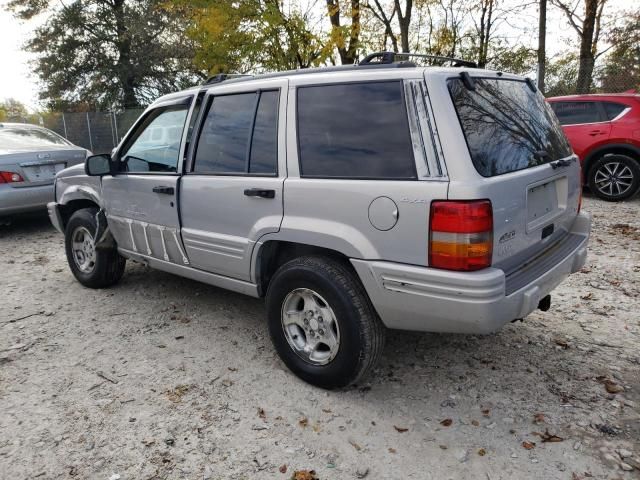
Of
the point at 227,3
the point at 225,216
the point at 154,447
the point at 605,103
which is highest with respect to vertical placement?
the point at 227,3

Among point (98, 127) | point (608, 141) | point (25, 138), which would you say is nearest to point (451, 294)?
point (608, 141)

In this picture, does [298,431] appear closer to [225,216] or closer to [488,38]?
[225,216]

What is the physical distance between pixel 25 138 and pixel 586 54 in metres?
15.4

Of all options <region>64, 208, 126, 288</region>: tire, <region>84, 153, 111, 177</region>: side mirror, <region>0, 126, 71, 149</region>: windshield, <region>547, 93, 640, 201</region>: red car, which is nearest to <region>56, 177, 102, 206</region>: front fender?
<region>64, 208, 126, 288</region>: tire

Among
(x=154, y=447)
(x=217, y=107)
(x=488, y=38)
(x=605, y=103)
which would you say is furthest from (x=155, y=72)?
(x=154, y=447)

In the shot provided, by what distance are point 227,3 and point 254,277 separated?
36.6 feet

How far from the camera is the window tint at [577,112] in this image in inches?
314

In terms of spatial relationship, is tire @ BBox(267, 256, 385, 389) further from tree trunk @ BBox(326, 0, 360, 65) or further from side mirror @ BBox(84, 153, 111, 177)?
tree trunk @ BBox(326, 0, 360, 65)

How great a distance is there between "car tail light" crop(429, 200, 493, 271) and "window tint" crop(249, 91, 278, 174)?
112 cm

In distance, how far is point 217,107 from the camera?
11.2 feet

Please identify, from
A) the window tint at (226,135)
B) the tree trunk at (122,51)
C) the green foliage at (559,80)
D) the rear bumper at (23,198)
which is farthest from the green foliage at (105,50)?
the window tint at (226,135)

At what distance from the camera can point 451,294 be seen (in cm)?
230

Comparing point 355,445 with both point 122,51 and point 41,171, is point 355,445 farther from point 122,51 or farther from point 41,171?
point 122,51

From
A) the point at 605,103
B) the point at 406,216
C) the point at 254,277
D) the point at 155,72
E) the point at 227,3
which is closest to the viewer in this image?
the point at 406,216
